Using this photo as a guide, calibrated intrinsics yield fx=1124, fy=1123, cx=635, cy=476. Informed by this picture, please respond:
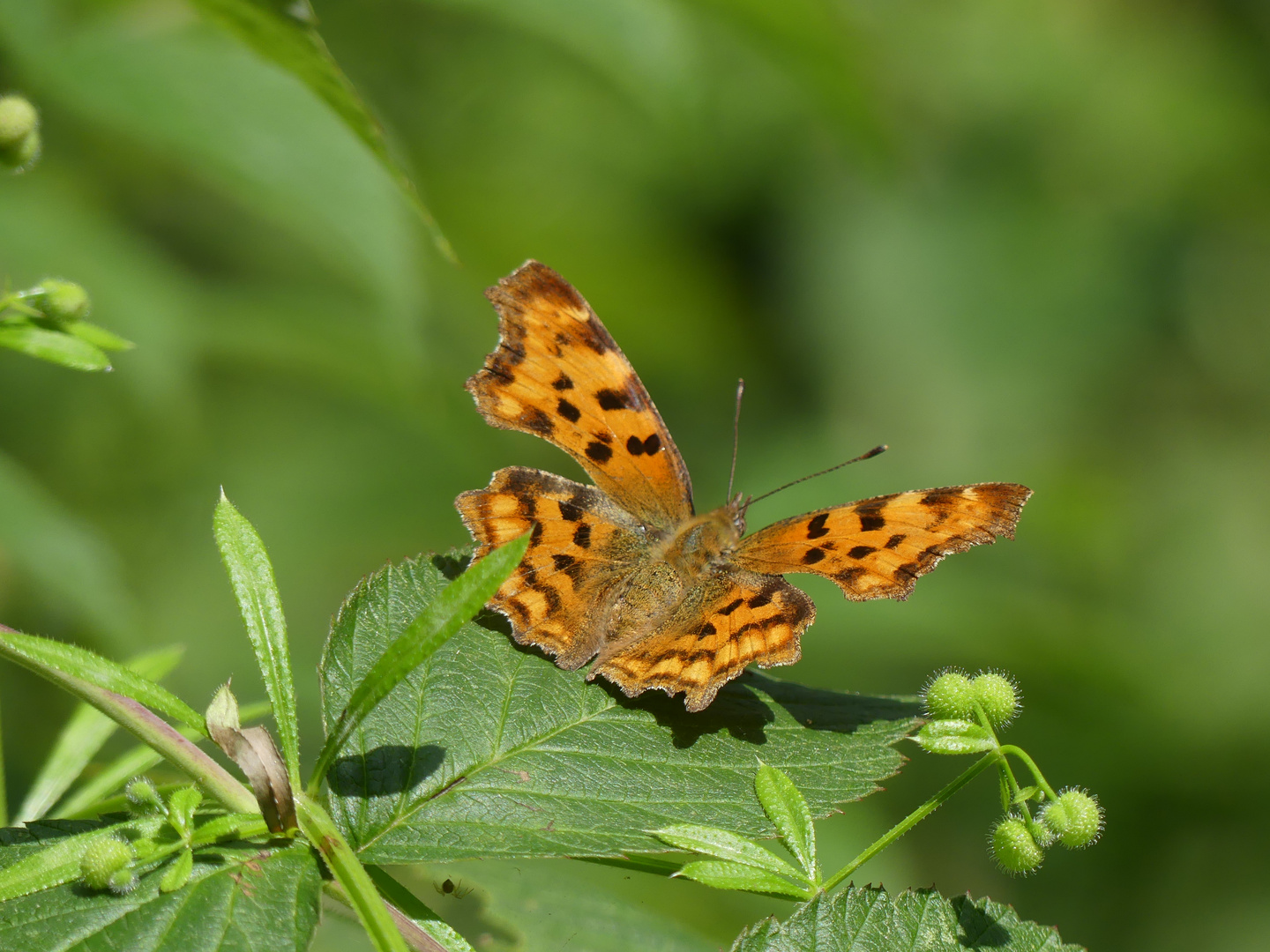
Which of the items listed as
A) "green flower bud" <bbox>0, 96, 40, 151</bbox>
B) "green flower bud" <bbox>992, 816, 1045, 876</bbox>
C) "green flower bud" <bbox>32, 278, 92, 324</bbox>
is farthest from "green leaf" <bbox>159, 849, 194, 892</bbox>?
"green flower bud" <bbox>992, 816, 1045, 876</bbox>

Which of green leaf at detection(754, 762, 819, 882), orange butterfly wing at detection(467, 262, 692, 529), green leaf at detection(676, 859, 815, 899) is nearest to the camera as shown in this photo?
green leaf at detection(676, 859, 815, 899)

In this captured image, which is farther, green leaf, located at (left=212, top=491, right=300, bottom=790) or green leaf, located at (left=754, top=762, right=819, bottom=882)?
green leaf, located at (left=754, top=762, right=819, bottom=882)

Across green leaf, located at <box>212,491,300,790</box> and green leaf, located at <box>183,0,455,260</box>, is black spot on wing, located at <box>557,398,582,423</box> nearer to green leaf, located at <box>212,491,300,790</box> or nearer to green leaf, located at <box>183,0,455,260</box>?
green leaf, located at <box>183,0,455,260</box>

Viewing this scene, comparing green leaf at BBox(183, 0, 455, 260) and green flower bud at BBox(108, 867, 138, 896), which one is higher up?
green leaf at BBox(183, 0, 455, 260)

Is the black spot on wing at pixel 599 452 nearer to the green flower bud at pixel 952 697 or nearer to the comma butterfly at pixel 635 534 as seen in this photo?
the comma butterfly at pixel 635 534

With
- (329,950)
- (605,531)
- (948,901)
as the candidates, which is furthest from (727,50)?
(948,901)

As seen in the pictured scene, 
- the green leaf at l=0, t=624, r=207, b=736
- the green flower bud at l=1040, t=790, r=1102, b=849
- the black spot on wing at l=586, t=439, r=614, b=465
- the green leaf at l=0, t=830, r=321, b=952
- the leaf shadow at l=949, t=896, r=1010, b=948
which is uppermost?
the green leaf at l=0, t=624, r=207, b=736

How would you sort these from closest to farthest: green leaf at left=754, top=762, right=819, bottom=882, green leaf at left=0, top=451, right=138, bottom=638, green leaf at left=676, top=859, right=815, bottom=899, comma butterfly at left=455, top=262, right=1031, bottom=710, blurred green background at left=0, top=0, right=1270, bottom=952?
green leaf at left=676, top=859, right=815, bottom=899, green leaf at left=754, top=762, right=819, bottom=882, comma butterfly at left=455, top=262, right=1031, bottom=710, green leaf at left=0, top=451, right=138, bottom=638, blurred green background at left=0, top=0, right=1270, bottom=952

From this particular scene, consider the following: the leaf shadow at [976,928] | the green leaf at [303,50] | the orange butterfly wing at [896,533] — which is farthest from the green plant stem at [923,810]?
the green leaf at [303,50]
